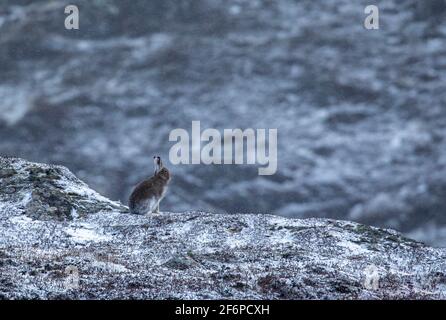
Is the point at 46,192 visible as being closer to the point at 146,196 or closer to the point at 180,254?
the point at 146,196

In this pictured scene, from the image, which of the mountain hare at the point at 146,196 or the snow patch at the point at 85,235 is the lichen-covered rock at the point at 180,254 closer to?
the snow patch at the point at 85,235

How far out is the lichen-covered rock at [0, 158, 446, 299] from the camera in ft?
87.8

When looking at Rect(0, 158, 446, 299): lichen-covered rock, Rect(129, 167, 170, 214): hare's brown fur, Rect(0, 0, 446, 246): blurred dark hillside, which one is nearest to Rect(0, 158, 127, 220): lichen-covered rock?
Rect(0, 158, 446, 299): lichen-covered rock

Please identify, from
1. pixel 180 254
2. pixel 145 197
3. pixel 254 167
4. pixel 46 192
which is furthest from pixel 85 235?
pixel 254 167

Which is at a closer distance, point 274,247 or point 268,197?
point 274,247

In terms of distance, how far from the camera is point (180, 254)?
31.8 metres

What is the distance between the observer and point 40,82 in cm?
19488

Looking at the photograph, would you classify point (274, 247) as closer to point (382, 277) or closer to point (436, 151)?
point (382, 277)

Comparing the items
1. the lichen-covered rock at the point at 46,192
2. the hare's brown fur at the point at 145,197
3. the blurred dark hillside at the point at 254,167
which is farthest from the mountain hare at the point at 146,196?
the blurred dark hillside at the point at 254,167

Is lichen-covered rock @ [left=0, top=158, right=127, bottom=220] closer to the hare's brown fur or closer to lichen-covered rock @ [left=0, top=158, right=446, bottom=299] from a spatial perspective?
lichen-covered rock @ [left=0, top=158, right=446, bottom=299]

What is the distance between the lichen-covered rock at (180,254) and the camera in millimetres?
26766

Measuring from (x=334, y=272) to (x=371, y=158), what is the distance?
487ft
